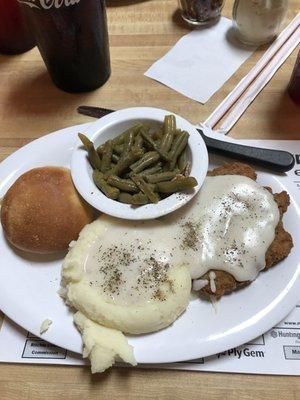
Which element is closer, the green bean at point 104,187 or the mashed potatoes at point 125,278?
the mashed potatoes at point 125,278

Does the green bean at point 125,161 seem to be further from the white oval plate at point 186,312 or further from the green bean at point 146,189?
the white oval plate at point 186,312

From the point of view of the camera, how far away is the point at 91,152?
1.26 m

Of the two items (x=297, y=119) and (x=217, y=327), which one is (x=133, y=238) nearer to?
(x=217, y=327)

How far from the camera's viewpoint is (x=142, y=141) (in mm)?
1310

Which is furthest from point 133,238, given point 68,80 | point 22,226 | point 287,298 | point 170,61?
point 170,61

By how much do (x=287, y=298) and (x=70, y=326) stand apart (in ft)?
1.95

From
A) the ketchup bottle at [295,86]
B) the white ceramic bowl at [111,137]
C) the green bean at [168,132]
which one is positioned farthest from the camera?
the ketchup bottle at [295,86]

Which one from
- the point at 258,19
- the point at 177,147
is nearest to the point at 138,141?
the point at 177,147

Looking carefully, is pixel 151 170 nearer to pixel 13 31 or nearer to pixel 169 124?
pixel 169 124

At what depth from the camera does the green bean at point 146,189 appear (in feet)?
3.86

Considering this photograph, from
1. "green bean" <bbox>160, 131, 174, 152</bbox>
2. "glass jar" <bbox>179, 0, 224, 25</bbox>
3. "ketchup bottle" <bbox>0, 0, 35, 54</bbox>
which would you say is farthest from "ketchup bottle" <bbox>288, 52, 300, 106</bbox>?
"ketchup bottle" <bbox>0, 0, 35, 54</bbox>

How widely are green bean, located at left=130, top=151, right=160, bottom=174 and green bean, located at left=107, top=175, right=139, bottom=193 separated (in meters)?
0.05

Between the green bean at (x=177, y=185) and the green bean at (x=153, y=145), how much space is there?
9 cm

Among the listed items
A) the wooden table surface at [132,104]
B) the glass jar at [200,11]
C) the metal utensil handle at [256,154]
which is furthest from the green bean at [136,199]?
the glass jar at [200,11]
